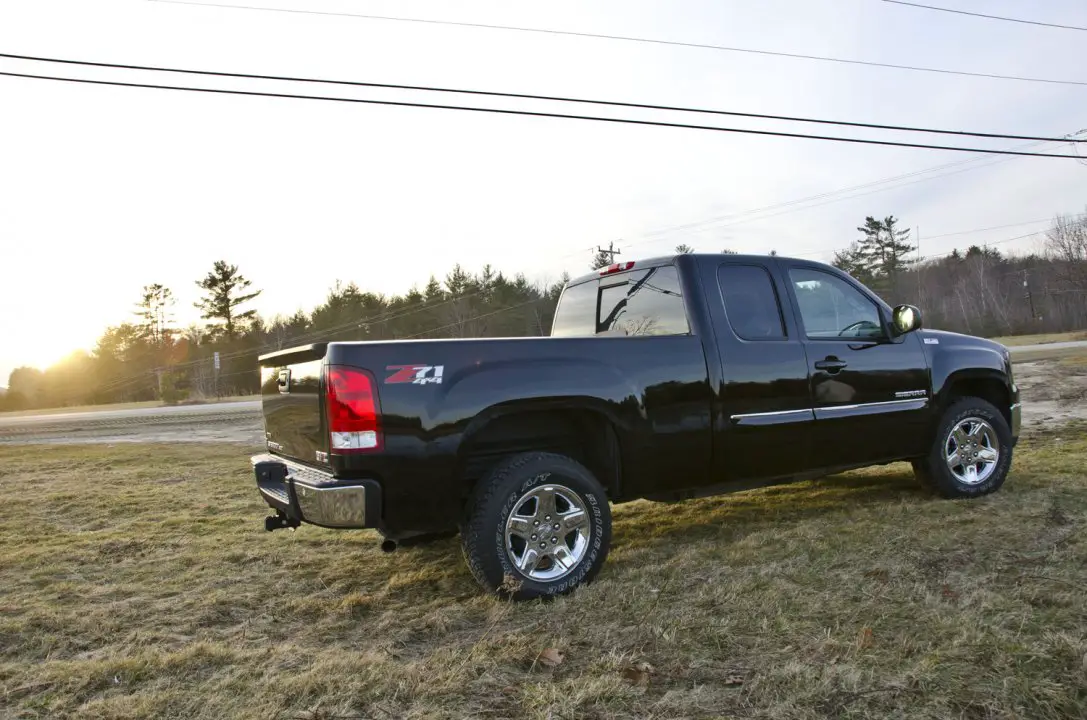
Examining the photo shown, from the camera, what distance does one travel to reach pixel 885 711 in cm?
237

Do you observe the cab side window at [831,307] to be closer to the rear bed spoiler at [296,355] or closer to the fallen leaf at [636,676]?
the fallen leaf at [636,676]

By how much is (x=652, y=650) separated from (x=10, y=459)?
12526 millimetres

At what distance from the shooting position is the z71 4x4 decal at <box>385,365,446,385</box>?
136 inches

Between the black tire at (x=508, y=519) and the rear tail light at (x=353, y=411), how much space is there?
2.10 ft

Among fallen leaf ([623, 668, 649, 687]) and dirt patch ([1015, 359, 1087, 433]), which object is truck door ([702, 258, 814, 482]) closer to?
fallen leaf ([623, 668, 649, 687])

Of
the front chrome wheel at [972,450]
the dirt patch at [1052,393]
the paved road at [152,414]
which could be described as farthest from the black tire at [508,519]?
the paved road at [152,414]

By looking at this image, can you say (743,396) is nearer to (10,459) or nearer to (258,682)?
(258,682)

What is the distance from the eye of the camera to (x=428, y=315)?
Answer: 196 ft

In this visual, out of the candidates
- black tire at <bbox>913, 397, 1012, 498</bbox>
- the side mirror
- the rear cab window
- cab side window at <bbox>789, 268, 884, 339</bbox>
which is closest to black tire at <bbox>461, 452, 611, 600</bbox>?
the rear cab window

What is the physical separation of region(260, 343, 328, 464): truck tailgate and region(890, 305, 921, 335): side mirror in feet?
13.1

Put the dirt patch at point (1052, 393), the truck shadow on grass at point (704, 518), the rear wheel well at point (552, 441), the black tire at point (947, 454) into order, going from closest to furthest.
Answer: the rear wheel well at point (552, 441) < the truck shadow on grass at point (704, 518) < the black tire at point (947, 454) < the dirt patch at point (1052, 393)

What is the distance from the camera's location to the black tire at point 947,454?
5398 mm

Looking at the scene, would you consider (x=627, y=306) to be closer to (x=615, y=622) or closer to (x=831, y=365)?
(x=831, y=365)

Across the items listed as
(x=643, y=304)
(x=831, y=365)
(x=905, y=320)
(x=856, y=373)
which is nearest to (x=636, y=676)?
(x=643, y=304)
